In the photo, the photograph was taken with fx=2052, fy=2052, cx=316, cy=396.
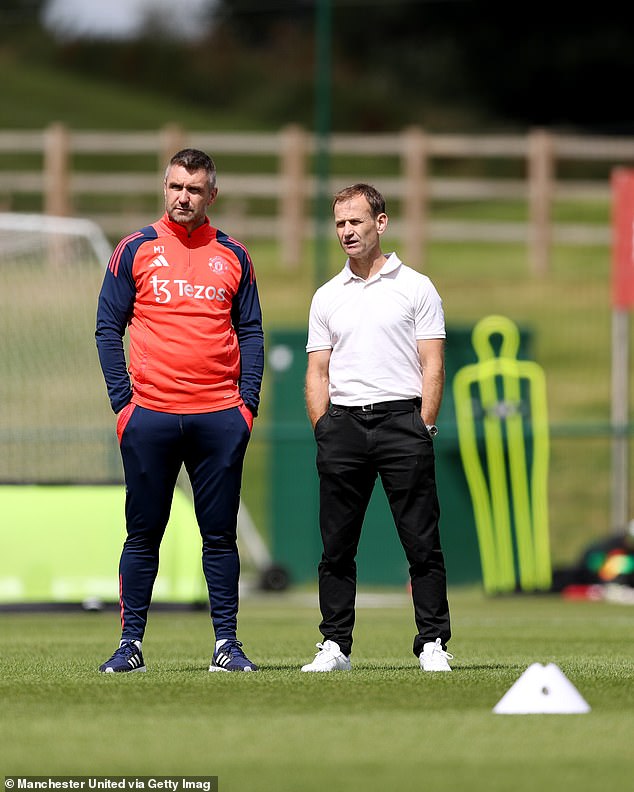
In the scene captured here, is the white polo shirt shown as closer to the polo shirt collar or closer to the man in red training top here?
the polo shirt collar

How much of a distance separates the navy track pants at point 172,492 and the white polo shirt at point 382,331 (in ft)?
1.52

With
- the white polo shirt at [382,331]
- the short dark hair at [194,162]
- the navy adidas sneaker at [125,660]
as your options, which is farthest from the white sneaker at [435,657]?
the short dark hair at [194,162]

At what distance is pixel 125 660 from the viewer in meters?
7.79

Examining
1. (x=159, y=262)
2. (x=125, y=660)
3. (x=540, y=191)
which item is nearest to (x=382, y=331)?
(x=159, y=262)

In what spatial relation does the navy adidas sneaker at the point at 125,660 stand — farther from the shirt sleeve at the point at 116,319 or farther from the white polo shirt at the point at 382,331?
the white polo shirt at the point at 382,331

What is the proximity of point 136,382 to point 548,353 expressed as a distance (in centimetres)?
1418

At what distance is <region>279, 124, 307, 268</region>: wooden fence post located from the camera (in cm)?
2514

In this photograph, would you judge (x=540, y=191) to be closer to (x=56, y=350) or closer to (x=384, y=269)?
(x=56, y=350)

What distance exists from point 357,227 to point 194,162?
2.18 feet

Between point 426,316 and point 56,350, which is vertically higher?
point 426,316

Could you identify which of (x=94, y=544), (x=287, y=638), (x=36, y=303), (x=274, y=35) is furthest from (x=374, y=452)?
(x=274, y=35)

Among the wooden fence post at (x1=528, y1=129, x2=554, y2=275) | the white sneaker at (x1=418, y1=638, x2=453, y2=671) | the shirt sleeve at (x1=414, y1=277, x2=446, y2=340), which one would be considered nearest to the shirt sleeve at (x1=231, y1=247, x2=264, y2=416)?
the shirt sleeve at (x1=414, y1=277, x2=446, y2=340)

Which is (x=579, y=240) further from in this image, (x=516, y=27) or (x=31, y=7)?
(x=31, y=7)

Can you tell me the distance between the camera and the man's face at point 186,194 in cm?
764
